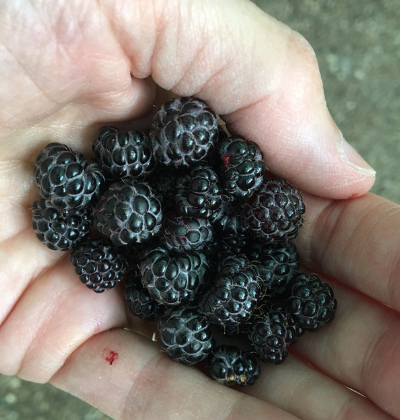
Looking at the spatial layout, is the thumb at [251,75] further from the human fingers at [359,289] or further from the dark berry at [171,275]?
the dark berry at [171,275]

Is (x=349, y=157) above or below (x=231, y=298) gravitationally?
above

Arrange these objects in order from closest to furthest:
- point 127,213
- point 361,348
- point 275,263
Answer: point 127,213 → point 361,348 → point 275,263

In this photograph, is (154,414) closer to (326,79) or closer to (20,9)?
(20,9)

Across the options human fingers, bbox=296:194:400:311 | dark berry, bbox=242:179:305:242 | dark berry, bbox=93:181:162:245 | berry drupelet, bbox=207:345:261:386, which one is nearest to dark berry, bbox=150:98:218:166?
dark berry, bbox=93:181:162:245

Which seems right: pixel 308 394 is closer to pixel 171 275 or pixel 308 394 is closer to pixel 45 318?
pixel 171 275

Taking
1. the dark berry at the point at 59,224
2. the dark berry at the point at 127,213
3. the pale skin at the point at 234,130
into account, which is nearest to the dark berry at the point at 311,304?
the pale skin at the point at 234,130

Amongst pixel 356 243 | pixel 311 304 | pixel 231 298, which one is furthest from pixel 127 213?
pixel 356 243

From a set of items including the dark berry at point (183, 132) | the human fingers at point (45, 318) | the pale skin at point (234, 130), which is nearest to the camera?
the pale skin at point (234, 130)

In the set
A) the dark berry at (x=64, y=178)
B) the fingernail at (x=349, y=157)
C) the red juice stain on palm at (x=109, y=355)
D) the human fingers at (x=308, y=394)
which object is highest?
the fingernail at (x=349, y=157)
